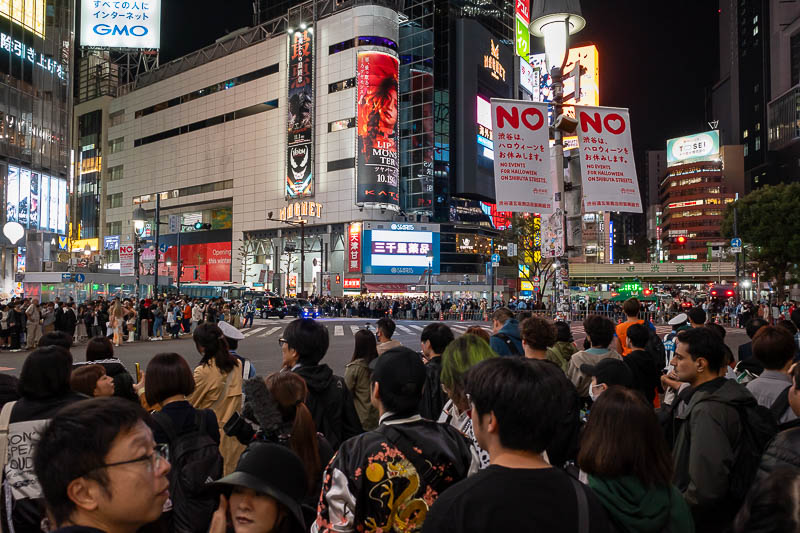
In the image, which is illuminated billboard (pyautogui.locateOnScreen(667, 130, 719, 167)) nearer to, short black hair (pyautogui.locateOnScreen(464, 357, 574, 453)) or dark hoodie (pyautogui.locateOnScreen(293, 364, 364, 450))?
dark hoodie (pyautogui.locateOnScreen(293, 364, 364, 450))

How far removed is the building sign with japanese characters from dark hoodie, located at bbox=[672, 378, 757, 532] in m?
66.0

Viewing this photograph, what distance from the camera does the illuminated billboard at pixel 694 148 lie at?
123125 mm

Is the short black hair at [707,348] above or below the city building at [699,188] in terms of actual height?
below

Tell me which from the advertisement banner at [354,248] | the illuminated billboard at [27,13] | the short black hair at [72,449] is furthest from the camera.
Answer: the advertisement banner at [354,248]

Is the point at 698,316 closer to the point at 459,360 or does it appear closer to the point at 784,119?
the point at 459,360

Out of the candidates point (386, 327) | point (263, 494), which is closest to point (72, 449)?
point (263, 494)

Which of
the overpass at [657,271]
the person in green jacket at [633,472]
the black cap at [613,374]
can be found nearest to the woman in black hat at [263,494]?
the person in green jacket at [633,472]

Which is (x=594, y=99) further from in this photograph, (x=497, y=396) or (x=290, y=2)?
(x=497, y=396)

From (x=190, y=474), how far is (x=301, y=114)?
68.8 m

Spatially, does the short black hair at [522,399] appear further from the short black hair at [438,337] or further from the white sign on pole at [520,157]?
the white sign on pole at [520,157]

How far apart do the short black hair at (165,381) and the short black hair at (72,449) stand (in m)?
1.89

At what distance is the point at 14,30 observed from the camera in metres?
42.6

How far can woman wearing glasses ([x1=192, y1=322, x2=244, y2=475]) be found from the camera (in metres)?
5.19

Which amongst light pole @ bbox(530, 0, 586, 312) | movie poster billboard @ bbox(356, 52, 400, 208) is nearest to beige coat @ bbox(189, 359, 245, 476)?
light pole @ bbox(530, 0, 586, 312)
